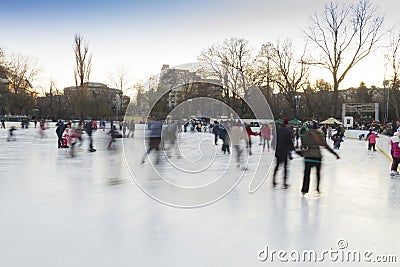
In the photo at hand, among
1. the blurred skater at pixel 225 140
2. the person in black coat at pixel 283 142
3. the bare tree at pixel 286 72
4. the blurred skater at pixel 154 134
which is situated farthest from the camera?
the bare tree at pixel 286 72

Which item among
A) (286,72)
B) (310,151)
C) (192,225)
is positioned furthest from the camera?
(286,72)

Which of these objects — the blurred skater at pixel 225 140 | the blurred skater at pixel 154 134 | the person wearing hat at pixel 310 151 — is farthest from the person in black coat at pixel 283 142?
the blurred skater at pixel 225 140

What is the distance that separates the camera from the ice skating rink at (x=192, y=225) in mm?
3174

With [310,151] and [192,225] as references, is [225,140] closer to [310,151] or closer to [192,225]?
[310,151]

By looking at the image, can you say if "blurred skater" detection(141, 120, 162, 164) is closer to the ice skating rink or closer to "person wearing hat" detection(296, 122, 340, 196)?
the ice skating rink

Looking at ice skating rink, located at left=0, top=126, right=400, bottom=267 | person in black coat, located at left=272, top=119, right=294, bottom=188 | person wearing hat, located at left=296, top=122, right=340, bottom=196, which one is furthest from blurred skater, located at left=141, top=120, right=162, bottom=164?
person wearing hat, located at left=296, top=122, right=340, bottom=196

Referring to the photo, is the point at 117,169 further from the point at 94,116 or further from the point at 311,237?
the point at 94,116

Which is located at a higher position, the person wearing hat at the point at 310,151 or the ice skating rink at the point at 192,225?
the person wearing hat at the point at 310,151

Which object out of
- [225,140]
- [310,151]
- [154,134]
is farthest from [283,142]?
[225,140]

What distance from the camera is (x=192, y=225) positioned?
4117 mm

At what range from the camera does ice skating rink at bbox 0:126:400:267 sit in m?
3.17

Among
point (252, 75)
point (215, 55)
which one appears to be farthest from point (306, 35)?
point (215, 55)

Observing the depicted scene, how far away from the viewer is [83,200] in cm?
533

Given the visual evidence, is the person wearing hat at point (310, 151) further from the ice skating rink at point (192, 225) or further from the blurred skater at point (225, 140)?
the blurred skater at point (225, 140)
